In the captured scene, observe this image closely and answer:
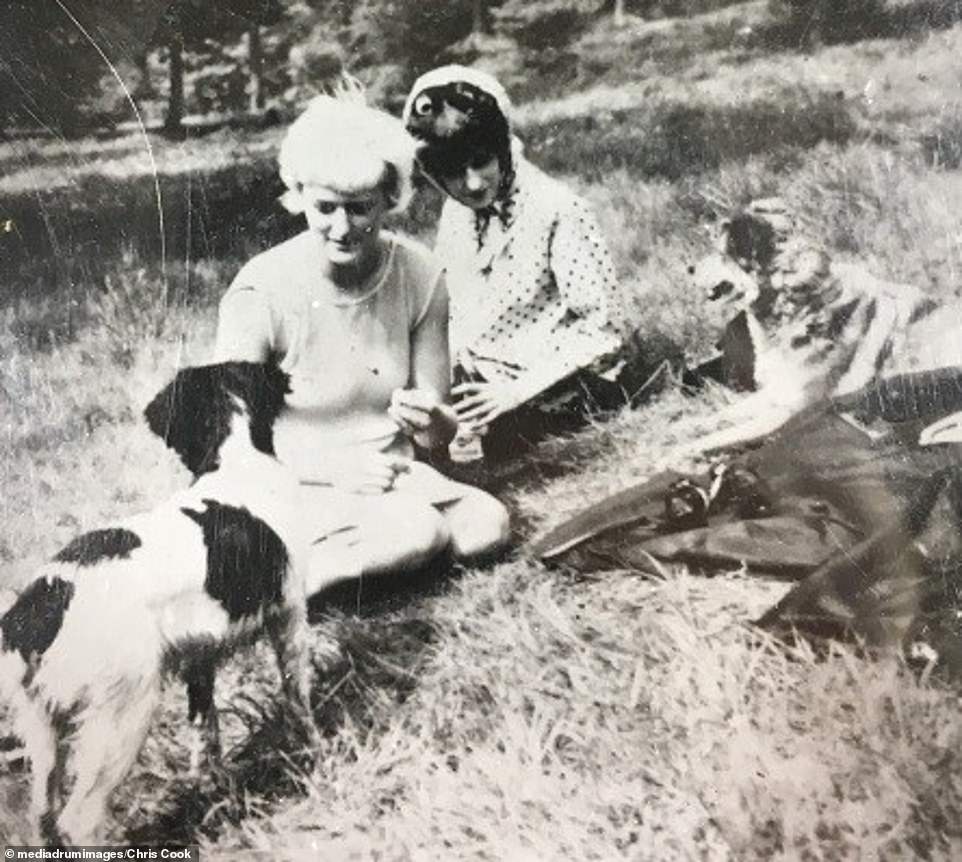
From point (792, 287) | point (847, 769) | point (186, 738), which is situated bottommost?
point (847, 769)

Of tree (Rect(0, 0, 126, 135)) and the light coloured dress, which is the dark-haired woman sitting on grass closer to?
the light coloured dress

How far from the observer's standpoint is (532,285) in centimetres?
247

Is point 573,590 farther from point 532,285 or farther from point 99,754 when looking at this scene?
point 99,754

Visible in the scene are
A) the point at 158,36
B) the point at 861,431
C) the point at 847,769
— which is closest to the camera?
the point at 847,769

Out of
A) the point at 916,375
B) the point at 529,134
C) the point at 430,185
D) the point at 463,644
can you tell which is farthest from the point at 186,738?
the point at 916,375

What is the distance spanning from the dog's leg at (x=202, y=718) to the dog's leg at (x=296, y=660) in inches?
5.4

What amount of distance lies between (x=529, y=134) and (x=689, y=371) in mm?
609

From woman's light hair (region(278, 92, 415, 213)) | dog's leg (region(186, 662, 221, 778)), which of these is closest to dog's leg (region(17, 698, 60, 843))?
dog's leg (region(186, 662, 221, 778))

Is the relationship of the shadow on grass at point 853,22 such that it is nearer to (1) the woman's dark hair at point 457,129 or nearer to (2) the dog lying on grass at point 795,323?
(2) the dog lying on grass at point 795,323

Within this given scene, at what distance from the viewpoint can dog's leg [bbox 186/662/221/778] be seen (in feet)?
7.48

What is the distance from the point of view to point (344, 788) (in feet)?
7.39

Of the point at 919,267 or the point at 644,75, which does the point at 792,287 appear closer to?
the point at 919,267

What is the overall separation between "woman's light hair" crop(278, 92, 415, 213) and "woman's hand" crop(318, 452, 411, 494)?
20.8 inches

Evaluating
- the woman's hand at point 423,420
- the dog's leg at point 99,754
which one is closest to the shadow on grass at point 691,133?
the woman's hand at point 423,420
